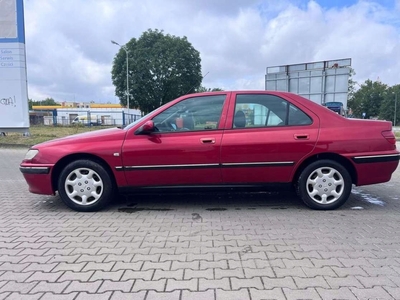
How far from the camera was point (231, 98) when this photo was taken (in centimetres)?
445

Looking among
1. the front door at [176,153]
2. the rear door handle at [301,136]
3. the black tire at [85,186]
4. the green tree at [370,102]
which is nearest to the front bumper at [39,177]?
the black tire at [85,186]

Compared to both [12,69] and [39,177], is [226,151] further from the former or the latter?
[12,69]

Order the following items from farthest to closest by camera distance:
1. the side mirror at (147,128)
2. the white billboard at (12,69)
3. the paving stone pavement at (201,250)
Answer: the white billboard at (12,69), the side mirror at (147,128), the paving stone pavement at (201,250)

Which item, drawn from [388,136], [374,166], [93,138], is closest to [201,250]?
[93,138]

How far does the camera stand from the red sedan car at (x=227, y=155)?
4.26m

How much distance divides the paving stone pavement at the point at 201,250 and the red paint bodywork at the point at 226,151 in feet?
1.54

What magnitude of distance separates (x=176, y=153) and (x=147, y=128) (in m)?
0.51

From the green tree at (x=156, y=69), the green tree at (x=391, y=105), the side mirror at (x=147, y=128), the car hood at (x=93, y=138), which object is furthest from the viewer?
the green tree at (x=391, y=105)

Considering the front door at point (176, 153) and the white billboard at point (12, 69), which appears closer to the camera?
the front door at point (176, 153)

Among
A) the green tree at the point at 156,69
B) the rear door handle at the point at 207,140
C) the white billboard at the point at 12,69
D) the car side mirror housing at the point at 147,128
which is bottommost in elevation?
the rear door handle at the point at 207,140

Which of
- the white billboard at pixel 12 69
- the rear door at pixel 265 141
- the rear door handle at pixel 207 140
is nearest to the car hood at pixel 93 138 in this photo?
the rear door handle at pixel 207 140

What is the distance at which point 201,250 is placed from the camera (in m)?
3.12

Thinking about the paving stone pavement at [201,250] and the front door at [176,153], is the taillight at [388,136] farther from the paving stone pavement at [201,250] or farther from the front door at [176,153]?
the front door at [176,153]

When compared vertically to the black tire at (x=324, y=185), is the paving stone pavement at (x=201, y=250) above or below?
below
